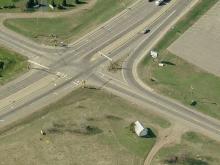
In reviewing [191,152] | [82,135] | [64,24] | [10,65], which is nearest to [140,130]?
[191,152]

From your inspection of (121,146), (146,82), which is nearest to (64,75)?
(146,82)

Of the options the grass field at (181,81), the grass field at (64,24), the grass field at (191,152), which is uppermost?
the grass field at (64,24)

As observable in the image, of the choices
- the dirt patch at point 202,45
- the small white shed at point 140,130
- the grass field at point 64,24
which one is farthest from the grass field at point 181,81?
the grass field at point 64,24

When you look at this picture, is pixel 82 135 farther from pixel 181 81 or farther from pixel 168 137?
pixel 181 81

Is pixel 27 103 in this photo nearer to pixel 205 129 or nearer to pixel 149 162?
pixel 149 162

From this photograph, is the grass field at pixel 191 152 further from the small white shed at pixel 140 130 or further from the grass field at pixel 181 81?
the grass field at pixel 181 81
